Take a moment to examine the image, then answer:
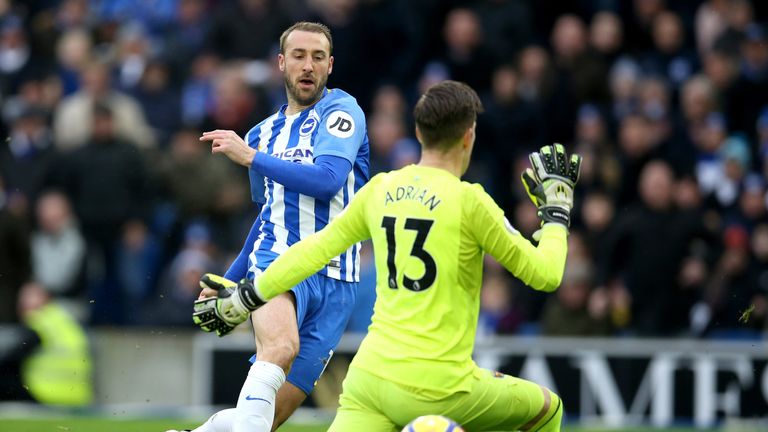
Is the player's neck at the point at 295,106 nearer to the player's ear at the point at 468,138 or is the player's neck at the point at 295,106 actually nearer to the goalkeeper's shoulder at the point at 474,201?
the player's ear at the point at 468,138

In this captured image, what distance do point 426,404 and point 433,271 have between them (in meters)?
0.60

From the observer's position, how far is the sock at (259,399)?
23.8ft

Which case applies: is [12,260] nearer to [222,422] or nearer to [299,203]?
[299,203]

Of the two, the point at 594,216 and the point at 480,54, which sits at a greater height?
the point at 480,54

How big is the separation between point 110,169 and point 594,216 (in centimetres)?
537

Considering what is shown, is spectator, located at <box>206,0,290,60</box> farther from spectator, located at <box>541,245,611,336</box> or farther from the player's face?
the player's face

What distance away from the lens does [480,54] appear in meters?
15.9

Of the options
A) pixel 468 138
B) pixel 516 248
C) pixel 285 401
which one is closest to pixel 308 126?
pixel 285 401

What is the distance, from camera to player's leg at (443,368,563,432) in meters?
6.36

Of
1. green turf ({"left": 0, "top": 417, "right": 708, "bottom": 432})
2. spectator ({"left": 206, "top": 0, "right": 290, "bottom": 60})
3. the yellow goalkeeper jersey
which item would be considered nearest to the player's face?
the yellow goalkeeper jersey

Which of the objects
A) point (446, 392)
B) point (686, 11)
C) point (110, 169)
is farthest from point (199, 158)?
point (446, 392)

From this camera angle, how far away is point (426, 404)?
246 inches

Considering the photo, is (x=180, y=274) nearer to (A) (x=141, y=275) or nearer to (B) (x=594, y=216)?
(A) (x=141, y=275)

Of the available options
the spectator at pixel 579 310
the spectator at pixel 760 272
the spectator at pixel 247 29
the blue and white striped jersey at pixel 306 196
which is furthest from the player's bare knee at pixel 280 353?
the spectator at pixel 247 29
